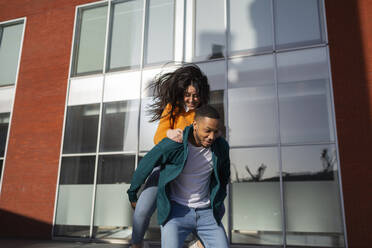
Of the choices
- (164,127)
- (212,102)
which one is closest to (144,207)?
(164,127)

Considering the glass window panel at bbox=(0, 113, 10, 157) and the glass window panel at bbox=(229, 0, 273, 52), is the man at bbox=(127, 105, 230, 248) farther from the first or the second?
the glass window panel at bbox=(0, 113, 10, 157)

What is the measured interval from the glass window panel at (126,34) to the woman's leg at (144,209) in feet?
21.1

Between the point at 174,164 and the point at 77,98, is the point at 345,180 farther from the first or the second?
the point at 77,98

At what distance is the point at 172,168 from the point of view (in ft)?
8.97

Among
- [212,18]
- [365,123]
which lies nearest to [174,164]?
[365,123]

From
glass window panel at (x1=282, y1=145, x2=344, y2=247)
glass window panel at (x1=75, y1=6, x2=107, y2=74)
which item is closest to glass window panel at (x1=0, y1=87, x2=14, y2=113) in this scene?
glass window panel at (x1=75, y1=6, x2=107, y2=74)

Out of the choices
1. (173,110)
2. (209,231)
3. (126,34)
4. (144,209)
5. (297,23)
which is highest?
(126,34)

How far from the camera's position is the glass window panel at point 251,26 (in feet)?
26.5

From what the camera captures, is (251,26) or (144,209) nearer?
(144,209)

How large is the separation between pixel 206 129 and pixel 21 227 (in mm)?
8596

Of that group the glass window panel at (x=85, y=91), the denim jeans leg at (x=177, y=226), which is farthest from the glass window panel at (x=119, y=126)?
the denim jeans leg at (x=177, y=226)

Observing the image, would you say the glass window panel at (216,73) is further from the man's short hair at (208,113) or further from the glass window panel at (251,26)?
the man's short hair at (208,113)

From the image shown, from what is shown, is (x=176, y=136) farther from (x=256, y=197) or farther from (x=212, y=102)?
(x=212, y=102)

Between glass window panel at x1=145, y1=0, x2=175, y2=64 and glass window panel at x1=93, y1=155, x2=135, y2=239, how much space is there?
283 cm
